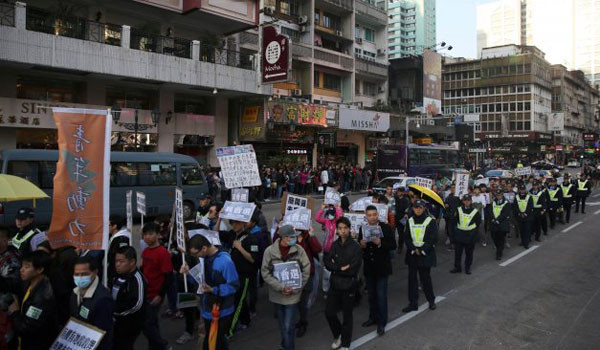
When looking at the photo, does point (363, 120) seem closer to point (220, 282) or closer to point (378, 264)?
point (378, 264)

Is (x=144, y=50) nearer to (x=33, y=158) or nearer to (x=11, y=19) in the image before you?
(x=11, y=19)

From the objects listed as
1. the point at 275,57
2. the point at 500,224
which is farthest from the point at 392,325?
the point at 275,57

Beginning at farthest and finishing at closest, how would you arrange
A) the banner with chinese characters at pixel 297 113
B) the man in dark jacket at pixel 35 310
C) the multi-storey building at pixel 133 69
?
the banner with chinese characters at pixel 297 113
the multi-storey building at pixel 133 69
the man in dark jacket at pixel 35 310

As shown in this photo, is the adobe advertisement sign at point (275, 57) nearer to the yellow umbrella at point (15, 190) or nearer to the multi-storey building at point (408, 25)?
the yellow umbrella at point (15, 190)

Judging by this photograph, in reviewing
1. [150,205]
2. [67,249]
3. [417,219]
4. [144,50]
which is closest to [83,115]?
[67,249]

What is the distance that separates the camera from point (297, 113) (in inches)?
1147

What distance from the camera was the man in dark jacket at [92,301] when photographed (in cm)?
404

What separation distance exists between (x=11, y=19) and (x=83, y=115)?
15824 mm

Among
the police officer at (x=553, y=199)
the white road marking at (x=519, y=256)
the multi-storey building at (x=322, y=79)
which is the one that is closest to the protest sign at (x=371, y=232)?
the white road marking at (x=519, y=256)

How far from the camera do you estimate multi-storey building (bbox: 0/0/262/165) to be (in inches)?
731

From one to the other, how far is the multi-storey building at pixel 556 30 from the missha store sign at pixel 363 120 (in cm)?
10355

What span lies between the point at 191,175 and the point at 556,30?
13372cm

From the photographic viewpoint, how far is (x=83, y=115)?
5.10m

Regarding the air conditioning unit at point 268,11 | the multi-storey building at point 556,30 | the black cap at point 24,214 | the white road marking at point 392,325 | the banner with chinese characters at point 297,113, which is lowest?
the white road marking at point 392,325
